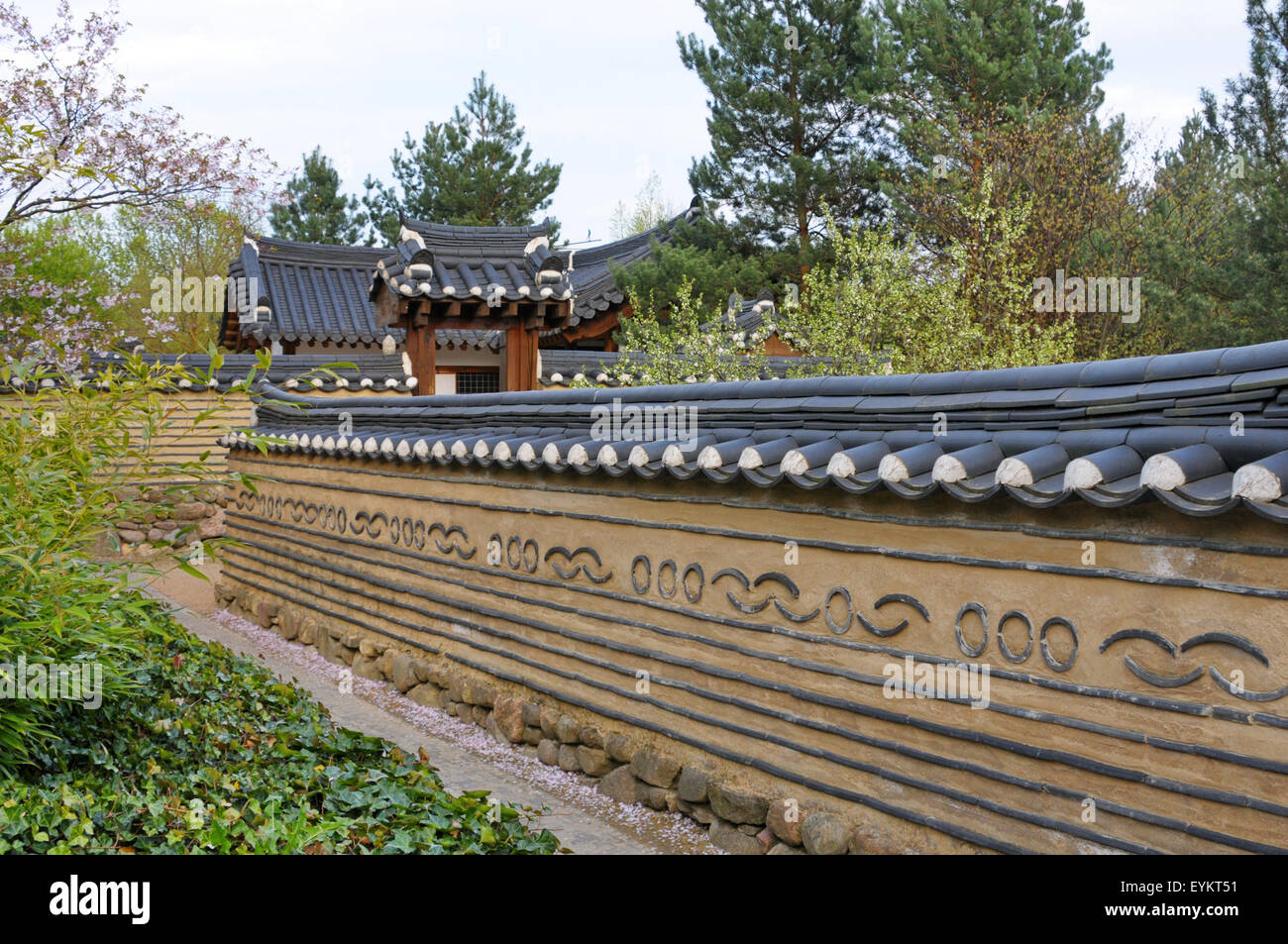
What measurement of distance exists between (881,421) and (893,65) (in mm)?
16268

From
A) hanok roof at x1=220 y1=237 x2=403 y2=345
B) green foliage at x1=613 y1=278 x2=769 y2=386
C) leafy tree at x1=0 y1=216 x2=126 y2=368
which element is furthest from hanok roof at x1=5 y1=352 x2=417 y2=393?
green foliage at x1=613 y1=278 x2=769 y2=386

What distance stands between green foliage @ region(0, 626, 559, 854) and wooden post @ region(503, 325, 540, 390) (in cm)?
824

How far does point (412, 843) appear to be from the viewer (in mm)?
3463

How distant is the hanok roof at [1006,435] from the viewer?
3.32m

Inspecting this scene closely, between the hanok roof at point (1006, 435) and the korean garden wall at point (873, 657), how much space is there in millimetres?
187

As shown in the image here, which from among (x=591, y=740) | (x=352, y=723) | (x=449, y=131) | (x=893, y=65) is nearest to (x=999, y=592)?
(x=591, y=740)

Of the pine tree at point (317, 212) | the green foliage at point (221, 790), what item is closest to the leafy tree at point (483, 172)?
the pine tree at point (317, 212)

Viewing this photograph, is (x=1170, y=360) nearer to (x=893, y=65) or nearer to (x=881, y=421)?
(x=881, y=421)
